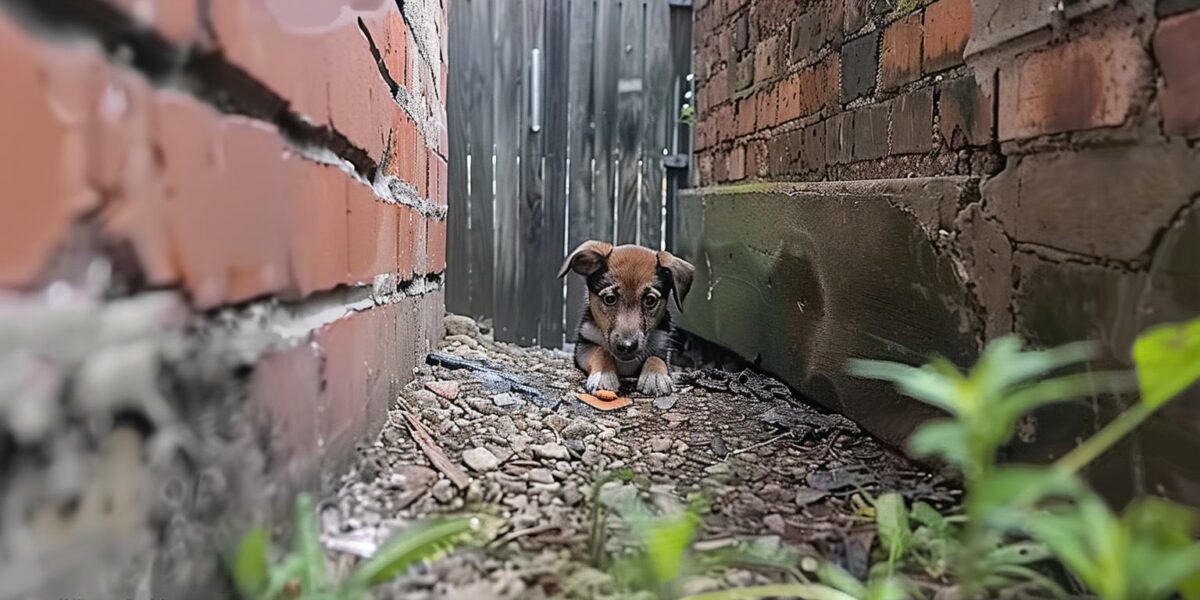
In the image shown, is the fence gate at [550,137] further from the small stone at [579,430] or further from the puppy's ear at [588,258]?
the small stone at [579,430]

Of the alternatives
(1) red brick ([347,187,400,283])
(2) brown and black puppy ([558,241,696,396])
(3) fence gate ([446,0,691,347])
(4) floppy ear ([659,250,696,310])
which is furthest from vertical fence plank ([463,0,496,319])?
(1) red brick ([347,187,400,283])

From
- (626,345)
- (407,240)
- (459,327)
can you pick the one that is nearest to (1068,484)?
(407,240)

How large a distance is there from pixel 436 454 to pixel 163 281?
966mm

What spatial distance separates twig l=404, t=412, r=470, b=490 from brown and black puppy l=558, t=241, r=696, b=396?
1438 millimetres

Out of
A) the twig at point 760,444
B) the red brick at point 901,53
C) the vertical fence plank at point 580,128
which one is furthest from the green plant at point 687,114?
the twig at point 760,444

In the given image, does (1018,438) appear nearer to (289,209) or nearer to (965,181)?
(965,181)

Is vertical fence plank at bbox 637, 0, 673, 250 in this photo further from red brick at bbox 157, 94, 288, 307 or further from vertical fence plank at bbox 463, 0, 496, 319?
red brick at bbox 157, 94, 288, 307

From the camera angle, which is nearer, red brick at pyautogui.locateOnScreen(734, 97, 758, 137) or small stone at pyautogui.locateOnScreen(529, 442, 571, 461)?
small stone at pyautogui.locateOnScreen(529, 442, 571, 461)

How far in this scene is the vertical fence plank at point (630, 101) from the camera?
4738 millimetres

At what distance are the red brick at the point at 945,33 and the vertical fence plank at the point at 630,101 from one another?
9.34ft

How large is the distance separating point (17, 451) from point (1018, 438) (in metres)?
1.56

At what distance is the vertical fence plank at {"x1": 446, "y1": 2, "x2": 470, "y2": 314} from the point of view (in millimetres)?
4617

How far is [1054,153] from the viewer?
1474mm

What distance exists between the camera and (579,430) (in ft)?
7.08
